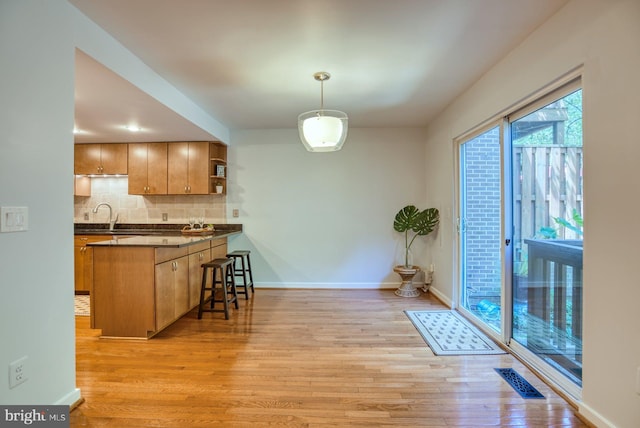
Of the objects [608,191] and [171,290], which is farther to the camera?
[171,290]

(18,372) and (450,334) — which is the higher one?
(18,372)

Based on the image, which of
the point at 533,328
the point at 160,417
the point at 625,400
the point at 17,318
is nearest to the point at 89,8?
the point at 17,318

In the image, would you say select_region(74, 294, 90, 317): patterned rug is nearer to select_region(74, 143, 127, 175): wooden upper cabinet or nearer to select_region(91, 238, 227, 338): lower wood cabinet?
select_region(91, 238, 227, 338): lower wood cabinet

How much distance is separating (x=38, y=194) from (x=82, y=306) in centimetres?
300

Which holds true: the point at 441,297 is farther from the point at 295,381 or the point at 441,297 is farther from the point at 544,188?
the point at 295,381

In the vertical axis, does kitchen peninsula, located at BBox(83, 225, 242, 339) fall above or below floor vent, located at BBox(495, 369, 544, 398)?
above

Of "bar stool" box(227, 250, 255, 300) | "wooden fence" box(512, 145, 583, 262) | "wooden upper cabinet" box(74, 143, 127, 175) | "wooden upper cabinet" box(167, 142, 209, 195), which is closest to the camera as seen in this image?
"wooden fence" box(512, 145, 583, 262)

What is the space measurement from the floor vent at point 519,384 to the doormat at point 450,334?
1.01 feet

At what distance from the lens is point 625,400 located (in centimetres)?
152

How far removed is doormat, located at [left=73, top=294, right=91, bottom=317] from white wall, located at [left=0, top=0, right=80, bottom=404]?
213 cm

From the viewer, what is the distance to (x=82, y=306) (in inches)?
153

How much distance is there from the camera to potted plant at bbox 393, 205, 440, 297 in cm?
430

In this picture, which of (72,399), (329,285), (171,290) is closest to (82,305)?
(171,290)

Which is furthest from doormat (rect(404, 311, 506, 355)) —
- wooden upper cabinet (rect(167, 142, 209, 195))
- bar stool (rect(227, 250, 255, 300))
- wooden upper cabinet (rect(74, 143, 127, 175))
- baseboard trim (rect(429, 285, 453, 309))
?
wooden upper cabinet (rect(74, 143, 127, 175))
